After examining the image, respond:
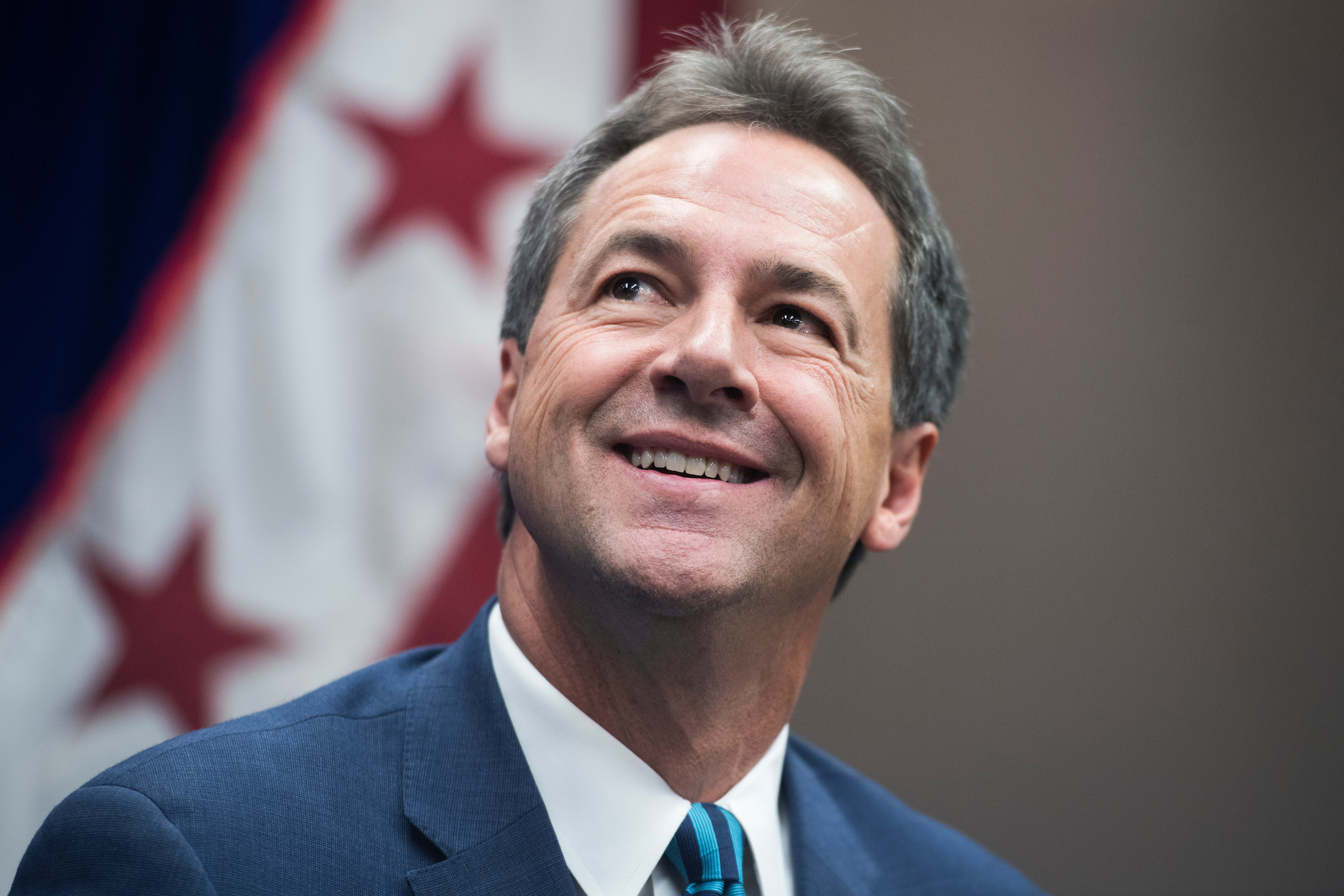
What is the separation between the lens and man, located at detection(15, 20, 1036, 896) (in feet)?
4.71

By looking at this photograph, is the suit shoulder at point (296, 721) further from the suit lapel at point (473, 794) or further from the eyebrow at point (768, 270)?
the eyebrow at point (768, 270)

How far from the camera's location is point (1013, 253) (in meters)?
3.35

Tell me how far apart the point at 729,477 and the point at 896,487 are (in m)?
0.57

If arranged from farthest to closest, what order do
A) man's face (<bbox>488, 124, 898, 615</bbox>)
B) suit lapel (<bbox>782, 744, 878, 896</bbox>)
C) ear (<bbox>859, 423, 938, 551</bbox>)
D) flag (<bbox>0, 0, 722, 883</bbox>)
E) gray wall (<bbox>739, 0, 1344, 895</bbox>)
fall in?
gray wall (<bbox>739, 0, 1344, 895</bbox>) < flag (<bbox>0, 0, 722, 883</bbox>) < ear (<bbox>859, 423, 938, 551</bbox>) < suit lapel (<bbox>782, 744, 878, 896</bbox>) < man's face (<bbox>488, 124, 898, 615</bbox>)

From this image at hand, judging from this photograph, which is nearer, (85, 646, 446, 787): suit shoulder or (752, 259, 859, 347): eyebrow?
→ (85, 646, 446, 787): suit shoulder

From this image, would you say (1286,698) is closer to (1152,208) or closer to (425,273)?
(1152,208)

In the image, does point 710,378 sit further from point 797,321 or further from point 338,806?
point 338,806

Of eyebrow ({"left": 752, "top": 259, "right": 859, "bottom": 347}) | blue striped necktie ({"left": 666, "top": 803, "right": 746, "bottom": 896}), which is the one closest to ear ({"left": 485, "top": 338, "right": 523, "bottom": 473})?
eyebrow ({"left": 752, "top": 259, "right": 859, "bottom": 347})

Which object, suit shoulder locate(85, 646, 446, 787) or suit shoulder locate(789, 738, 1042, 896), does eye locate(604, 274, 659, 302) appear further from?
suit shoulder locate(789, 738, 1042, 896)

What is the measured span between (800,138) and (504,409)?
2.25 feet

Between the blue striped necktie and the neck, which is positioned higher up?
the neck

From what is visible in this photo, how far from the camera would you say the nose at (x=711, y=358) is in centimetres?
155

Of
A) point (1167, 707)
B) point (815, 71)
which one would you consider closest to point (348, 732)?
point (815, 71)

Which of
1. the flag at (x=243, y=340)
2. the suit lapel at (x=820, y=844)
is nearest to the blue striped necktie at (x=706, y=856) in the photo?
the suit lapel at (x=820, y=844)
